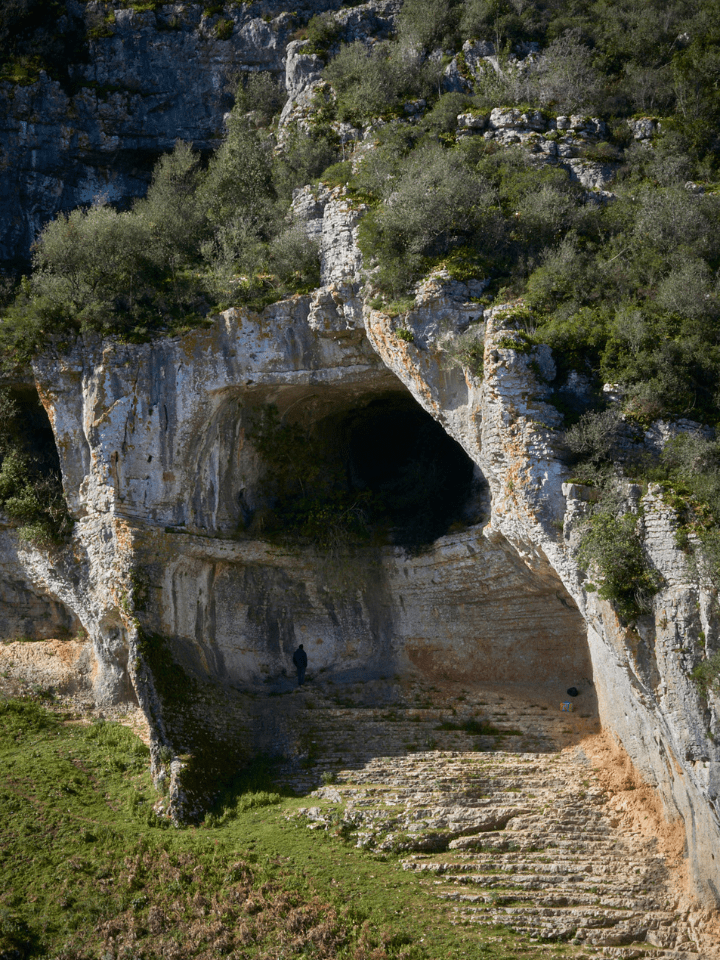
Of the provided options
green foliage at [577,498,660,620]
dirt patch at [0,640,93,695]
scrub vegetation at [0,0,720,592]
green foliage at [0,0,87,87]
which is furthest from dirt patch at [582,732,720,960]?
green foliage at [0,0,87,87]

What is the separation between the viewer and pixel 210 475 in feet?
55.8

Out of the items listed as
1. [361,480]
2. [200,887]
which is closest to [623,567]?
[200,887]

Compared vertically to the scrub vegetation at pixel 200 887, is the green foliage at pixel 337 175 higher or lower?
higher

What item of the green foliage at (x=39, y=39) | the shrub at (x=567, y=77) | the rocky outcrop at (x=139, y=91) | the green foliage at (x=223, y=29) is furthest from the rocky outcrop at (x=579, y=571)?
the green foliage at (x=39, y=39)

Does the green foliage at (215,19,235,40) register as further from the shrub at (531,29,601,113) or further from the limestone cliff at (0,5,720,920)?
the shrub at (531,29,601,113)

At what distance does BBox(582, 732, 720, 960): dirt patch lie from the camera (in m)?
11.8

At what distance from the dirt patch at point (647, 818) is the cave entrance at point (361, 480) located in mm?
4906

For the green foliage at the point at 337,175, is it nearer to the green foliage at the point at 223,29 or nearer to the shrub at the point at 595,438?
the green foliage at the point at 223,29

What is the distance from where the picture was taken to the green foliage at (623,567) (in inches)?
465

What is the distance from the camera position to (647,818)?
1334 cm

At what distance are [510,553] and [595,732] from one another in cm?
383

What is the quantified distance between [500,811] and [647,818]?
233 centimetres

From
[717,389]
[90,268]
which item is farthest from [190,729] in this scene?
[717,389]

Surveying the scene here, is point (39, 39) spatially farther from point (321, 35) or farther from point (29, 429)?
point (29, 429)
